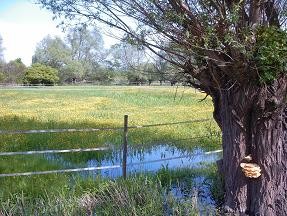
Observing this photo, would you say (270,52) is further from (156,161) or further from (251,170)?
(156,161)

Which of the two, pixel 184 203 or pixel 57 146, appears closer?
pixel 184 203

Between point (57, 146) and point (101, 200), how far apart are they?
17.0 feet

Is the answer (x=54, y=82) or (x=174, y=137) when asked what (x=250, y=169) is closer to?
(x=174, y=137)

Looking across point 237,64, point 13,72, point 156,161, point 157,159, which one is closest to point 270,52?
point 237,64

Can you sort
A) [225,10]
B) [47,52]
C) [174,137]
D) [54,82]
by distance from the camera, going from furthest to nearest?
[47,52], [54,82], [174,137], [225,10]

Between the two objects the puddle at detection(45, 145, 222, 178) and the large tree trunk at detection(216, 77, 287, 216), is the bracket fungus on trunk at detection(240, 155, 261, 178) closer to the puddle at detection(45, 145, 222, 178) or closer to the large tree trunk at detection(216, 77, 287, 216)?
the large tree trunk at detection(216, 77, 287, 216)

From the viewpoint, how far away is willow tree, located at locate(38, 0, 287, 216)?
4.30m

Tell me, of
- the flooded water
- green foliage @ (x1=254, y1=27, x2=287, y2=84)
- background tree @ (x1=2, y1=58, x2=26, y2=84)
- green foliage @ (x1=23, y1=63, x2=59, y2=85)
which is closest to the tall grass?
the flooded water

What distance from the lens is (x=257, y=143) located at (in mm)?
4832

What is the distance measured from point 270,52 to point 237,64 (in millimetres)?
414

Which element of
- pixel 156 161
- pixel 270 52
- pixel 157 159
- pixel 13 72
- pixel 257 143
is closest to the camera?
pixel 270 52

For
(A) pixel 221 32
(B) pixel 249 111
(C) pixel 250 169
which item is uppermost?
(A) pixel 221 32

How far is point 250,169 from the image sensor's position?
4.73 m

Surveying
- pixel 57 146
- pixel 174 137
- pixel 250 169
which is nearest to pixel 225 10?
pixel 250 169
